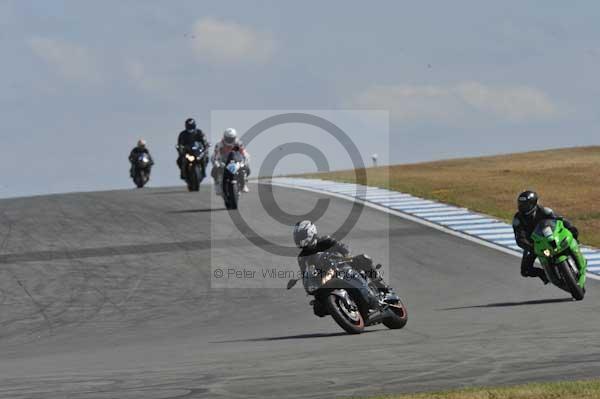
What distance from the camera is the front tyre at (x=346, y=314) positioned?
13219mm

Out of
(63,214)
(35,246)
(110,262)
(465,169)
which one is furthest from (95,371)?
(465,169)

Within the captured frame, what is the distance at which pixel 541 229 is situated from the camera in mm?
16516

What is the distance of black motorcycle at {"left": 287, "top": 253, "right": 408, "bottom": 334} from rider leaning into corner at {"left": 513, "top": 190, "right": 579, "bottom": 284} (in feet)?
11.4

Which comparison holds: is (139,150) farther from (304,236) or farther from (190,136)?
(304,236)

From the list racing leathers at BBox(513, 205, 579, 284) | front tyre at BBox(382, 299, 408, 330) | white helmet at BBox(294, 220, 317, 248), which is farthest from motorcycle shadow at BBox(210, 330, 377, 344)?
racing leathers at BBox(513, 205, 579, 284)

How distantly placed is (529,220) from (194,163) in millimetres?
16804

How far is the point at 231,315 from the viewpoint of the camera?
1769 centimetres

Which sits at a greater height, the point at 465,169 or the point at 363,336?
the point at 465,169

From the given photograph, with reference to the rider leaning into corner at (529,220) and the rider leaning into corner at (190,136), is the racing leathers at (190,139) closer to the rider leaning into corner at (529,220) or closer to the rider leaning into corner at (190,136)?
the rider leaning into corner at (190,136)

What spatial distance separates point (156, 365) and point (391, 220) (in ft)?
57.0

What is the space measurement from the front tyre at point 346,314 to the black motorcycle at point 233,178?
12915 mm

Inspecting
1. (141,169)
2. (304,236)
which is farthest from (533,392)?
(141,169)

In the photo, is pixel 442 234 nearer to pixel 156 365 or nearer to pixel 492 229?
pixel 492 229

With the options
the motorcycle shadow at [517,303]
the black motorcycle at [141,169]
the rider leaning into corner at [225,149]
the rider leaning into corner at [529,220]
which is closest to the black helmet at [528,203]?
the rider leaning into corner at [529,220]
